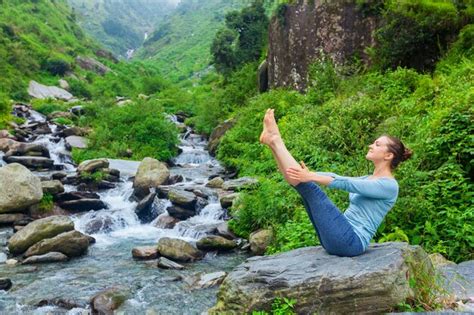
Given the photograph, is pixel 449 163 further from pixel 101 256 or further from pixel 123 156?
pixel 123 156

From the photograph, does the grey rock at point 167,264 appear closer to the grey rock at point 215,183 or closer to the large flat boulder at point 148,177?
the large flat boulder at point 148,177

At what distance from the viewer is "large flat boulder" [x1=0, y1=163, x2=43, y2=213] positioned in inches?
570

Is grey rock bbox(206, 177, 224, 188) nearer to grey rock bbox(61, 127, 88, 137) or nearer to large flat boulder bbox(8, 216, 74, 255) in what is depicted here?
large flat boulder bbox(8, 216, 74, 255)

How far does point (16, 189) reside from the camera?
48.2 ft

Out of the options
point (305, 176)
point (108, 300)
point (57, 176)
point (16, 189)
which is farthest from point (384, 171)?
point (57, 176)

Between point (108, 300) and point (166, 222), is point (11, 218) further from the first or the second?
point (108, 300)

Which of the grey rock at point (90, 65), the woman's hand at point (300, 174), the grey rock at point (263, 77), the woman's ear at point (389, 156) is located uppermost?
the grey rock at point (90, 65)

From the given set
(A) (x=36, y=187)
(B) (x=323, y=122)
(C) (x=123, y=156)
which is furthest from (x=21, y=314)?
(C) (x=123, y=156)

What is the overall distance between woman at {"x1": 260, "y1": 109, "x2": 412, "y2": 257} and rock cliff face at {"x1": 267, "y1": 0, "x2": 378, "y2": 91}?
17.3 metres

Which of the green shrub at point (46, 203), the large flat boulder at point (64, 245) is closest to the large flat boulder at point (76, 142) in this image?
the green shrub at point (46, 203)

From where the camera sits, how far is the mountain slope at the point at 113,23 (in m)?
146

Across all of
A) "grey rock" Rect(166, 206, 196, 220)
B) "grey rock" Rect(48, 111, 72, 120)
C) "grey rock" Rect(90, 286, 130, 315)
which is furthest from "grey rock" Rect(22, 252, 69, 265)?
"grey rock" Rect(48, 111, 72, 120)

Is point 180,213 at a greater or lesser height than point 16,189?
lesser

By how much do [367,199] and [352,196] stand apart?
21 cm
